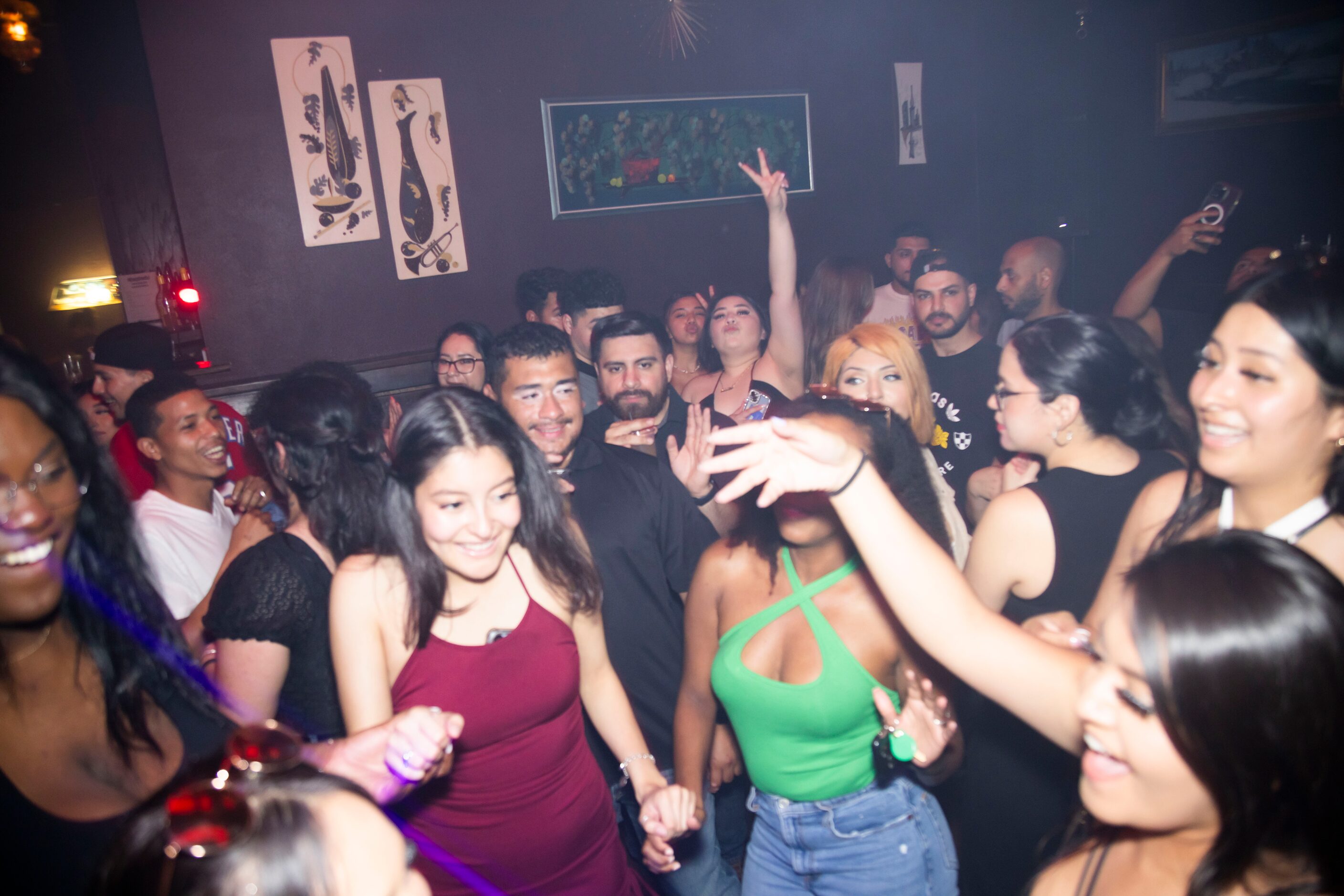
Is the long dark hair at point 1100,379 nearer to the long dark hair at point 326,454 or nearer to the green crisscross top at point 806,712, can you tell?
the green crisscross top at point 806,712

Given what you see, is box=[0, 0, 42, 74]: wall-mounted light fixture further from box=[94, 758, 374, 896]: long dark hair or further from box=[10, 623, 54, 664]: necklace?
box=[94, 758, 374, 896]: long dark hair

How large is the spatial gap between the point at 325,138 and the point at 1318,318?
4648mm

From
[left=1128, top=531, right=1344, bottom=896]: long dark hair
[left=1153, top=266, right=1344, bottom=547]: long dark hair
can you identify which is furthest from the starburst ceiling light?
[left=1128, top=531, right=1344, bottom=896]: long dark hair

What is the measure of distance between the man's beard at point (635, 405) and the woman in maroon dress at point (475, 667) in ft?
4.03

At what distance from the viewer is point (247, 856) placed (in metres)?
0.79

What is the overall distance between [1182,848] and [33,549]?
5.25 feet

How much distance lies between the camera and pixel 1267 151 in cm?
532

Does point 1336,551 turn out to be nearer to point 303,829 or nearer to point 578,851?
point 578,851

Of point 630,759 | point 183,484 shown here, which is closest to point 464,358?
point 183,484

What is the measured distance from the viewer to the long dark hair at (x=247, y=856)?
759mm

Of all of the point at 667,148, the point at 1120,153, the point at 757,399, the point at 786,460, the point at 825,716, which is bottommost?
the point at 825,716

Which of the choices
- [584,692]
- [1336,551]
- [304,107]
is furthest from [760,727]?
[304,107]

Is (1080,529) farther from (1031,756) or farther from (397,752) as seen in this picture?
(397,752)

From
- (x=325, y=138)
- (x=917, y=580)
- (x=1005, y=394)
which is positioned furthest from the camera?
(x=325, y=138)
